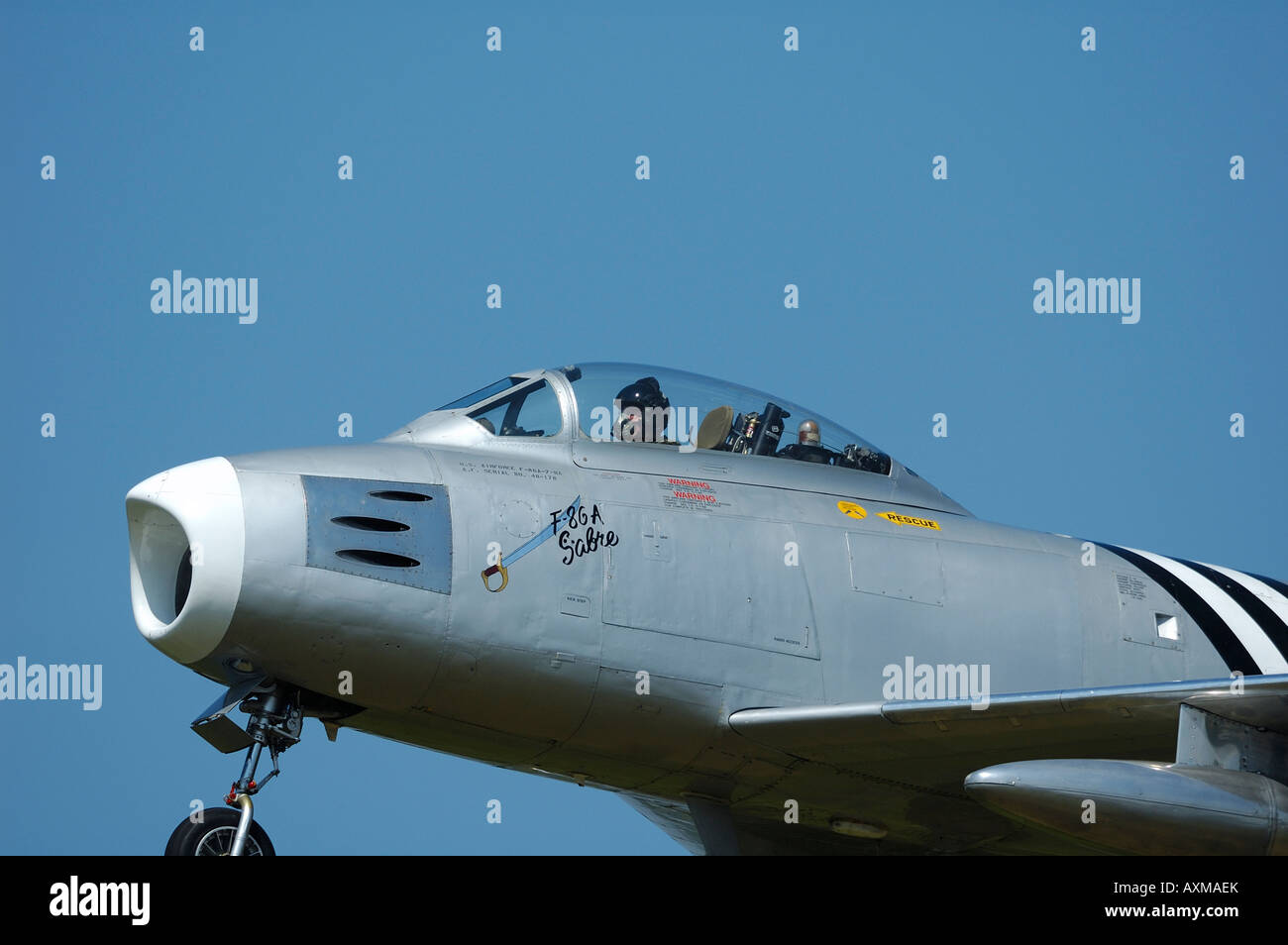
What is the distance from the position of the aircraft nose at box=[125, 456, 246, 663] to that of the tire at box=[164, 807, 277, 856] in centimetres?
92

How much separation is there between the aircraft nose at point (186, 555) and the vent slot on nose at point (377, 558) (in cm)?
60

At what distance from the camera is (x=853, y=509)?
36.9 feet

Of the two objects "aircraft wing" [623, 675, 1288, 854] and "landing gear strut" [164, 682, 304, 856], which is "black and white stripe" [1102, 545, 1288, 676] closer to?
"aircraft wing" [623, 675, 1288, 854]

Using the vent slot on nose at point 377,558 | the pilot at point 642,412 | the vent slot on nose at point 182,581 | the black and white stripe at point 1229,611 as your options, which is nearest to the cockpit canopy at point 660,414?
the pilot at point 642,412

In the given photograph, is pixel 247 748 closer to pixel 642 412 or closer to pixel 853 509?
pixel 642 412

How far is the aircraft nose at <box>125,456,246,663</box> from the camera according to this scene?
9.10m

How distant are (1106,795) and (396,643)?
4096 mm

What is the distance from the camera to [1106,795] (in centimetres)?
906

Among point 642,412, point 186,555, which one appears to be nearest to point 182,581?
point 186,555

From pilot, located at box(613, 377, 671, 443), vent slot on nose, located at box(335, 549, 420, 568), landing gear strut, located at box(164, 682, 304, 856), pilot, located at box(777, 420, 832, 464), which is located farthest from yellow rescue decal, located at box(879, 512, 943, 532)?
landing gear strut, located at box(164, 682, 304, 856)

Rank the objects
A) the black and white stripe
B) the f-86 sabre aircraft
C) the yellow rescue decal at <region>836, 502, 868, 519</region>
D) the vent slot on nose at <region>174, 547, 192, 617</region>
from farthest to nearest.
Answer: the black and white stripe
the yellow rescue decal at <region>836, 502, 868, 519</region>
the vent slot on nose at <region>174, 547, 192, 617</region>
the f-86 sabre aircraft

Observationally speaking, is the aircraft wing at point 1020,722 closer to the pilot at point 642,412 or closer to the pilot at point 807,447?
the pilot at point 807,447
